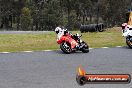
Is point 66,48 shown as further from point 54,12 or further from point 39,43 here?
point 54,12

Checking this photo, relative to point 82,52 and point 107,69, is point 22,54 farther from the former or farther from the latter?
point 107,69

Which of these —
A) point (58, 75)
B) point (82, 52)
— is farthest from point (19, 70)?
point (82, 52)

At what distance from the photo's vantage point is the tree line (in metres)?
67.6

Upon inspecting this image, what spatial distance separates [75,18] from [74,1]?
13.5 feet

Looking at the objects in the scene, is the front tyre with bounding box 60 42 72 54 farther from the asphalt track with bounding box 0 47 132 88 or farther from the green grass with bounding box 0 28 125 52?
the green grass with bounding box 0 28 125 52

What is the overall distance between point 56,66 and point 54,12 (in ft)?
186

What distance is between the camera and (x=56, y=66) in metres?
10.9

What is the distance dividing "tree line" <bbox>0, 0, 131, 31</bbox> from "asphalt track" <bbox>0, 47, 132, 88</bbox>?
53110 mm

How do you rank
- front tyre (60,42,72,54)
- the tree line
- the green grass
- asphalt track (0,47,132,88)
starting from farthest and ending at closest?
the tree line, the green grass, front tyre (60,42,72,54), asphalt track (0,47,132,88)

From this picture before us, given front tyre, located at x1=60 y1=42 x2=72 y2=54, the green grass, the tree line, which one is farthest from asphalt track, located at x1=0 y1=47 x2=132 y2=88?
the tree line

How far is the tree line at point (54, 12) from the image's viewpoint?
6756cm

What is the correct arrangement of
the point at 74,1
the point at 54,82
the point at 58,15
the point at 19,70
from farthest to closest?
the point at 74,1 → the point at 58,15 → the point at 19,70 → the point at 54,82

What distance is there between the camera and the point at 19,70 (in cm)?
1011

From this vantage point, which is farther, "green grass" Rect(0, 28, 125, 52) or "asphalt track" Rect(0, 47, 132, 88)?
"green grass" Rect(0, 28, 125, 52)
